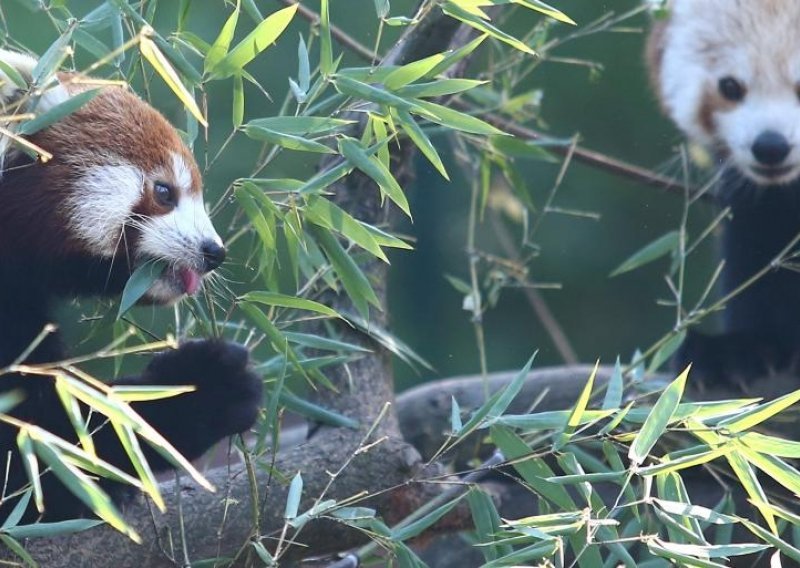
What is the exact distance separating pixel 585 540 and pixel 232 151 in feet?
11.3

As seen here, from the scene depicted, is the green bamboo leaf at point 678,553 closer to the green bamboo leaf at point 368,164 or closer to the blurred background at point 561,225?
the green bamboo leaf at point 368,164

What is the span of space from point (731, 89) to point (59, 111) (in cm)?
165

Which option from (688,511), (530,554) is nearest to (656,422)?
(688,511)

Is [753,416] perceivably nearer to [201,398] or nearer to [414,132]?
[414,132]

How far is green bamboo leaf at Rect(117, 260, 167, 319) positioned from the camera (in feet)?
5.21

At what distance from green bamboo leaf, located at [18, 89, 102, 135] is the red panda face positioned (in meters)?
0.15

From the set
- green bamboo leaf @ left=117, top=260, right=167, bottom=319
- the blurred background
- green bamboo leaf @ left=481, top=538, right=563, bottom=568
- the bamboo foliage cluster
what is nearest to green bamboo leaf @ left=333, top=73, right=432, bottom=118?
the bamboo foliage cluster

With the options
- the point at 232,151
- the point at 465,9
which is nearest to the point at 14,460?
the point at 465,9

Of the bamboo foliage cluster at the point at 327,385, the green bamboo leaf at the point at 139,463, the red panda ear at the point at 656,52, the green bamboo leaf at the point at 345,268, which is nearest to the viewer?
the green bamboo leaf at the point at 139,463

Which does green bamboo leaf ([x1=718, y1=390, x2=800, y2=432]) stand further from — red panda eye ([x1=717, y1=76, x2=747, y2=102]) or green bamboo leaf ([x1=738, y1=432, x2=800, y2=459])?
red panda eye ([x1=717, y1=76, x2=747, y2=102])

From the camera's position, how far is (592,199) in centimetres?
523

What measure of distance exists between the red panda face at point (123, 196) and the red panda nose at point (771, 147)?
4.24ft

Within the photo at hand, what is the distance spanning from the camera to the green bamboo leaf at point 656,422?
1.44 metres

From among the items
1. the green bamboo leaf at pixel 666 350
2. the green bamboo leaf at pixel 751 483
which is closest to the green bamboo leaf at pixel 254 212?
the green bamboo leaf at pixel 751 483
